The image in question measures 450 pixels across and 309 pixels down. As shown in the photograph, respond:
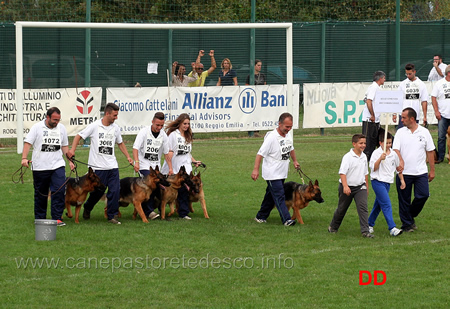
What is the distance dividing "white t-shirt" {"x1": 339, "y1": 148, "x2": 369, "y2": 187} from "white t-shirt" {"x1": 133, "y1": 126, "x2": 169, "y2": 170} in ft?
10.7

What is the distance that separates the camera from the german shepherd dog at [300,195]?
12.3m

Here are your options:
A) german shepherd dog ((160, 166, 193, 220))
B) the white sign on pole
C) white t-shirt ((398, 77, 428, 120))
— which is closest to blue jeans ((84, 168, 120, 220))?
german shepherd dog ((160, 166, 193, 220))

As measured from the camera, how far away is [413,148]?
463 inches

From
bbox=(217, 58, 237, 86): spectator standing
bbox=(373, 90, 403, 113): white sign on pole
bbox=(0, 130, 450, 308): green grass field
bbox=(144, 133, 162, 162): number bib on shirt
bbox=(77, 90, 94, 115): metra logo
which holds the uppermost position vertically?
bbox=(217, 58, 237, 86): spectator standing

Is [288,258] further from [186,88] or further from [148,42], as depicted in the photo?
[148,42]

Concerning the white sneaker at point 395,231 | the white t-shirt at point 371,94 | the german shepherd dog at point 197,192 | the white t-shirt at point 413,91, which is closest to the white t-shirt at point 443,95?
the white t-shirt at point 413,91

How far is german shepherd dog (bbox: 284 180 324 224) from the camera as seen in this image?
12.3 meters

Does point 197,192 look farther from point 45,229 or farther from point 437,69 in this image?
point 437,69

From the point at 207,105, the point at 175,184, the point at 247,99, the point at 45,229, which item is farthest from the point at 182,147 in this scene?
the point at 247,99

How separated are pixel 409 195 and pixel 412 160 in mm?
600

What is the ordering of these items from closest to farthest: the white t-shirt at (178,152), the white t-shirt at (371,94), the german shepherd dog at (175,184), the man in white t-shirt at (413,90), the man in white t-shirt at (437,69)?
1. the german shepherd dog at (175,184)
2. the white t-shirt at (178,152)
3. the white t-shirt at (371,94)
4. the man in white t-shirt at (413,90)
5. the man in white t-shirt at (437,69)

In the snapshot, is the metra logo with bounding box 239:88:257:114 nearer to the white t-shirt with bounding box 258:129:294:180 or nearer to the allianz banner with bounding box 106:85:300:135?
the allianz banner with bounding box 106:85:300:135

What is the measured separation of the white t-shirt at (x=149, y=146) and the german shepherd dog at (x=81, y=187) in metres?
1.01

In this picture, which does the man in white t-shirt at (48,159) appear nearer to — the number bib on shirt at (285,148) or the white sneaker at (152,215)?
the white sneaker at (152,215)
